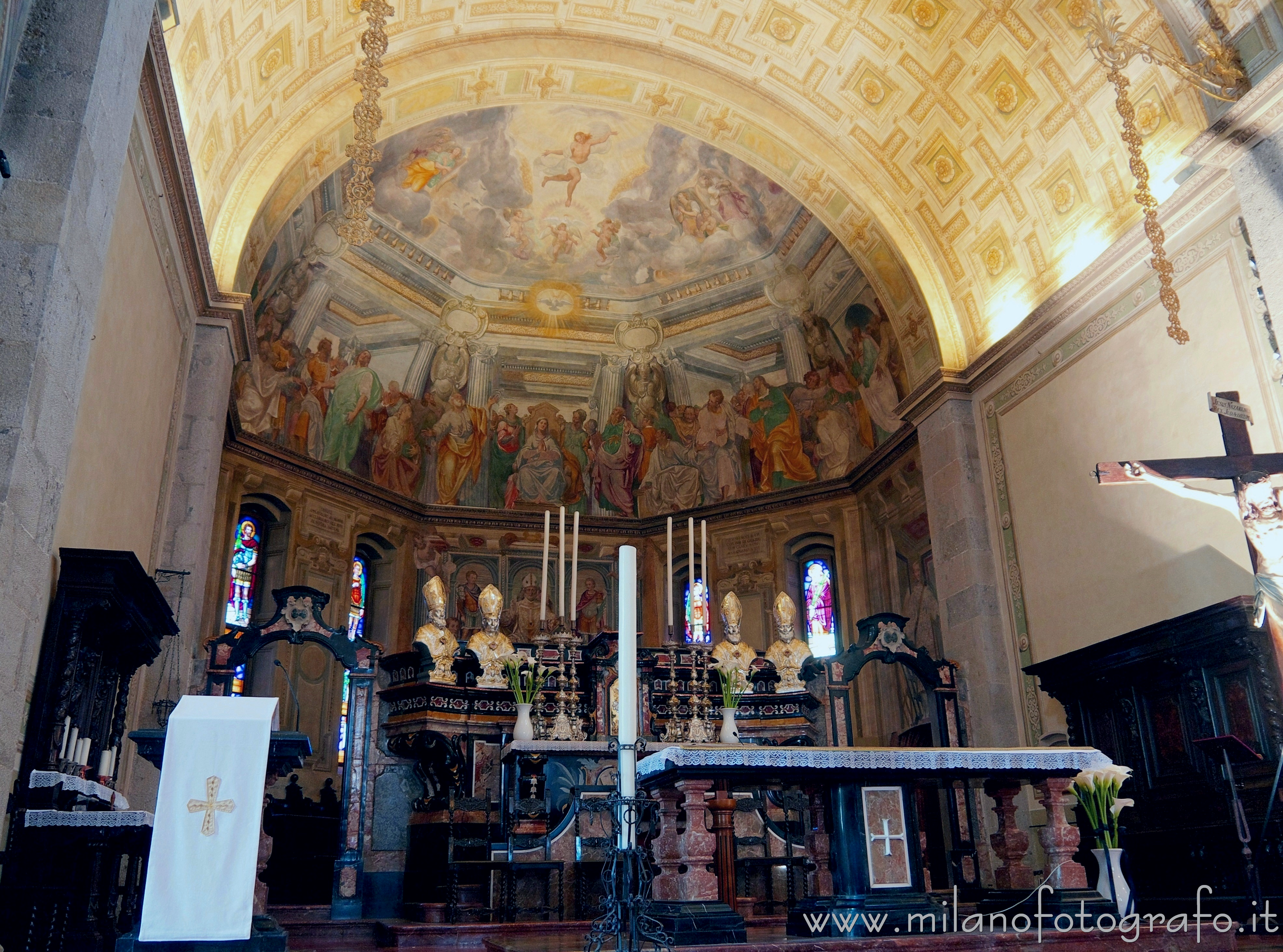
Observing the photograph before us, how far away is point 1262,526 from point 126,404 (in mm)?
10094

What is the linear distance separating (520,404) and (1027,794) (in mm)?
12824

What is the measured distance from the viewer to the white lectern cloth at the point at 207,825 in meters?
5.94

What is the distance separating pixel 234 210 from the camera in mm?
13609

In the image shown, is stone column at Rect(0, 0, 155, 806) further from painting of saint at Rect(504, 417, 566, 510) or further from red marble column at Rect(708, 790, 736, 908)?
painting of saint at Rect(504, 417, 566, 510)

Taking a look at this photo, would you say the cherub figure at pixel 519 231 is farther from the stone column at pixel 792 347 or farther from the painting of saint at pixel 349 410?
the stone column at pixel 792 347

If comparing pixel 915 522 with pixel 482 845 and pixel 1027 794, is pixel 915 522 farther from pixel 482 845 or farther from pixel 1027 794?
pixel 482 845

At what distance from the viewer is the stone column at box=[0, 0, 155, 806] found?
19.6 feet

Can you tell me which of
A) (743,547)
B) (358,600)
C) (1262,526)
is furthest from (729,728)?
(358,600)

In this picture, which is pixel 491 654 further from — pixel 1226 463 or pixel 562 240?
pixel 562 240

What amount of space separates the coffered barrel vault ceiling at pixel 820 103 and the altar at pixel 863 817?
7.84 m

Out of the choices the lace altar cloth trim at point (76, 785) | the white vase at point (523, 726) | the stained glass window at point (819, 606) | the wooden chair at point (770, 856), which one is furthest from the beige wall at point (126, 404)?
the stained glass window at point (819, 606)

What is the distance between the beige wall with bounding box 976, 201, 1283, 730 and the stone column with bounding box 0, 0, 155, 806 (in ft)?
33.0

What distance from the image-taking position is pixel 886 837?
6.93 meters

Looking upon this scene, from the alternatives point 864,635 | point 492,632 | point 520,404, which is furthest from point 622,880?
point 520,404
